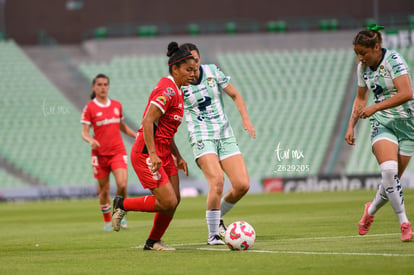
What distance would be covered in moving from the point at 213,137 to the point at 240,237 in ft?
6.34

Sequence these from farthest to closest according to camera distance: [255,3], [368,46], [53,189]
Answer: [255,3]
[53,189]
[368,46]

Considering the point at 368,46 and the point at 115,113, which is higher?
the point at 368,46

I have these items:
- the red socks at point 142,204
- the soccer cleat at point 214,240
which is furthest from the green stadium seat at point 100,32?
the red socks at point 142,204

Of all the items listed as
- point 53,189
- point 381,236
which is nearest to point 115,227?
point 381,236

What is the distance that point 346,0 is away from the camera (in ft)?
129

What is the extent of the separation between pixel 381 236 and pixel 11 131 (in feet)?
88.1

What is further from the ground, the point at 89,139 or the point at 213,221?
the point at 89,139

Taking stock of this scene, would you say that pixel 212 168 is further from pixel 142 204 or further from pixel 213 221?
pixel 142 204

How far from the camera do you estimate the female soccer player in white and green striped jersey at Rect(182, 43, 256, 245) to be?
10.8 m

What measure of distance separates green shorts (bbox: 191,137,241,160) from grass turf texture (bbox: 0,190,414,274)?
1202mm

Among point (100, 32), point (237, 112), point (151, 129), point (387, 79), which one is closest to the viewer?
point (151, 129)

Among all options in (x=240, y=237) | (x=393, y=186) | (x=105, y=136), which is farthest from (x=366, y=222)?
(x=105, y=136)

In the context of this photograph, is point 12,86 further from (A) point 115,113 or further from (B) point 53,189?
(A) point 115,113

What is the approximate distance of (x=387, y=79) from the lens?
9984 mm
